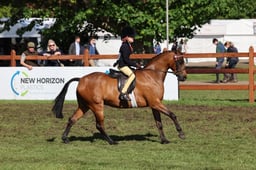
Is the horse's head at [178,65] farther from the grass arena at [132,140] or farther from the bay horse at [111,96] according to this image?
the grass arena at [132,140]

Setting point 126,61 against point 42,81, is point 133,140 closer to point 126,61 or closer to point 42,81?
point 126,61

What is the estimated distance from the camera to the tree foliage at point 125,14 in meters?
30.3

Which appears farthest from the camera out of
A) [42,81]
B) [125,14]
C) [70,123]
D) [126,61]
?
[125,14]

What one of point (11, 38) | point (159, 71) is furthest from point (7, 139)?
point (11, 38)

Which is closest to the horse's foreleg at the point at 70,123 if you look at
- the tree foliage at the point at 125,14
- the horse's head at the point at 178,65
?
the horse's head at the point at 178,65

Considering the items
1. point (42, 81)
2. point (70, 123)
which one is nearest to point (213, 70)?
point (42, 81)

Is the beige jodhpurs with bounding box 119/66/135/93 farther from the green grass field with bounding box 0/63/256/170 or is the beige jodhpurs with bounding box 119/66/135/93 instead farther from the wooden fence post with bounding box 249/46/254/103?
the wooden fence post with bounding box 249/46/254/103

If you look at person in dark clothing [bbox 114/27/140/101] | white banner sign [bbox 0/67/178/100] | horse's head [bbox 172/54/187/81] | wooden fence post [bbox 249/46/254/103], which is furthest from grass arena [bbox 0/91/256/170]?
white banner sign [bbox 0/67/178/100]

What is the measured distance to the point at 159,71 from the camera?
1380 cm

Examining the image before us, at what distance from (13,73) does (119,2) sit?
28.7 feet

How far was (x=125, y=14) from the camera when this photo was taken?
30188 millimetres

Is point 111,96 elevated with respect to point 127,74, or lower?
lower

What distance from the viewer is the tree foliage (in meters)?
30.3

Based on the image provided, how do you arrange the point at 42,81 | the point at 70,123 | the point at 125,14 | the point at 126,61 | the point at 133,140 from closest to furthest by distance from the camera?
1. the point at 126,61
2. the point at 70,123
3. the point at 133,140
4. the point at 42,81
5. the point at 125,14
